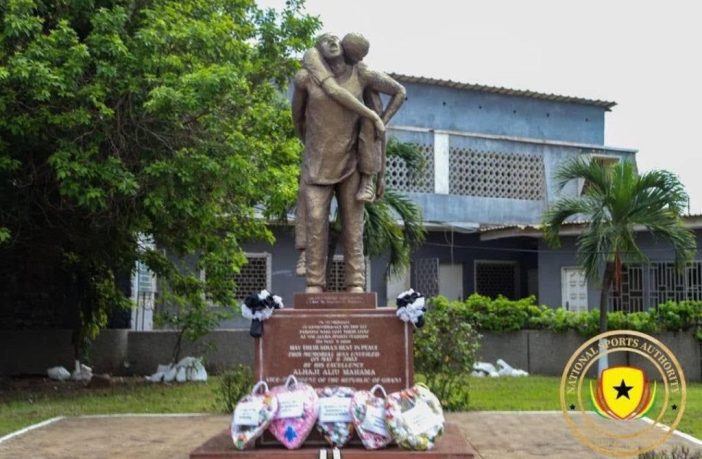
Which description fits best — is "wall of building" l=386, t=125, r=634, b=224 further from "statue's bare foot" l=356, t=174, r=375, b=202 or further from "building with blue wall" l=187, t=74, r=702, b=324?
"statue's bare foot" l=356, t=174, r=375, b=202

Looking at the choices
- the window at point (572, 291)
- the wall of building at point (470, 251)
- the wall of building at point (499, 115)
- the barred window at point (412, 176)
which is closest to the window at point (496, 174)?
the barred window at point (412, 176)

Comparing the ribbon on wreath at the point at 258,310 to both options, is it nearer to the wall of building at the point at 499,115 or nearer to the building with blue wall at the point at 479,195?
the building with blue wall at the point at 479,195

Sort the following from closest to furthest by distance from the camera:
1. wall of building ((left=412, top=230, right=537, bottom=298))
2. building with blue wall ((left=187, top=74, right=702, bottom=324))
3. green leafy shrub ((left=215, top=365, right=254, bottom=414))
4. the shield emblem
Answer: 1. the shield emblem
2. green leafy shrub ((left=215, top=365, right=254, bottom=414))
3. building with blue wall ((left=187, top=74, right=702, bottom=324))
4. wall of building ((left=412, top=230, right=537, bottom=298))

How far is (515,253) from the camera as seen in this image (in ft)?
65.7

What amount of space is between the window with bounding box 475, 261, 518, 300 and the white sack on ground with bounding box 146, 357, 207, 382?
6.80 m

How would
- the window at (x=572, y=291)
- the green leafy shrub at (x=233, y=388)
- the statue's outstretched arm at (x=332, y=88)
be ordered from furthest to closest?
the window at (x=572, y=291)
the green leafy shrub at (x=233, y=388)
the statue's outstretched arm at (x=332, y=88)

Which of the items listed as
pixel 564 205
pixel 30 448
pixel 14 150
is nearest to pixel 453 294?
pixel 564 205

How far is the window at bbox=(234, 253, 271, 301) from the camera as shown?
1828 cm

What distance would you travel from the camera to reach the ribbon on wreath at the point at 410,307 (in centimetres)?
735

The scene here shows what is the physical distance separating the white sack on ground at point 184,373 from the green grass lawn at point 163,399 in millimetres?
298

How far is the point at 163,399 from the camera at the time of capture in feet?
41.0

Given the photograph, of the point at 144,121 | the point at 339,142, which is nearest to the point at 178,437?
the point at 339,142

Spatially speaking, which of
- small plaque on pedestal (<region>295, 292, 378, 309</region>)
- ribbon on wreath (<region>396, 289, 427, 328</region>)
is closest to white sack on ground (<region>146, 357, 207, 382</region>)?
small plaque on pedestal (<region>295, 292, 378, 309</region>)

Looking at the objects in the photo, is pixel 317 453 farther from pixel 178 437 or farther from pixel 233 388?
pixel 233 388
